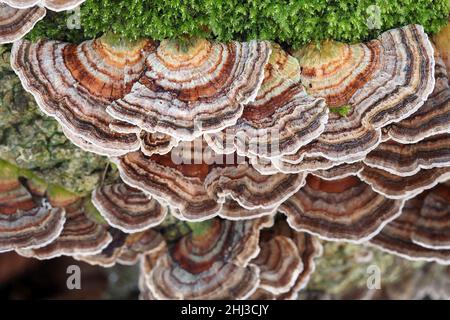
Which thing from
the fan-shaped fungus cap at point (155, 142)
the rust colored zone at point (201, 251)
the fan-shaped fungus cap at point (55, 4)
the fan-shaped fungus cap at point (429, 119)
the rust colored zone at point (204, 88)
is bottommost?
the rust colored zone at point (201, 251)

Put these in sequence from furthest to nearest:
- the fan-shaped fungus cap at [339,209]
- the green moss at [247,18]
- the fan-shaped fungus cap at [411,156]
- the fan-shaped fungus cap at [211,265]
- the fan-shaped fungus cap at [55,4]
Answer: the fan-shaped fungus cap at [211,265]
the fan-shaped fungus cap at [339,209]
the fan-shaped fungus cap at [411,156]
the green moss at [247,18]
the fan-shaped fungus cap at [55,4]

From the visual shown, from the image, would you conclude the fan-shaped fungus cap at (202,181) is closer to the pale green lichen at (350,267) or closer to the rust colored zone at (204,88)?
the rust colored zone at (204,88)

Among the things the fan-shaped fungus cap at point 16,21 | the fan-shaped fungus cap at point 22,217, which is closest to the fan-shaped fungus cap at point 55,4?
the fan-shaped fungus cap at point 16,21

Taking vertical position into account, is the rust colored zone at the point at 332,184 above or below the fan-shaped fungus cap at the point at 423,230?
above

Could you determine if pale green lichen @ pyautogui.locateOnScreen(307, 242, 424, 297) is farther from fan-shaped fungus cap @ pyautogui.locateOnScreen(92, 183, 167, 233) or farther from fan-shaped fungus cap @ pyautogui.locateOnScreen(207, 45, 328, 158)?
fan-shaped fungus cap @ pyautogui.locateOnScreen(207, 45, 328, 158)
